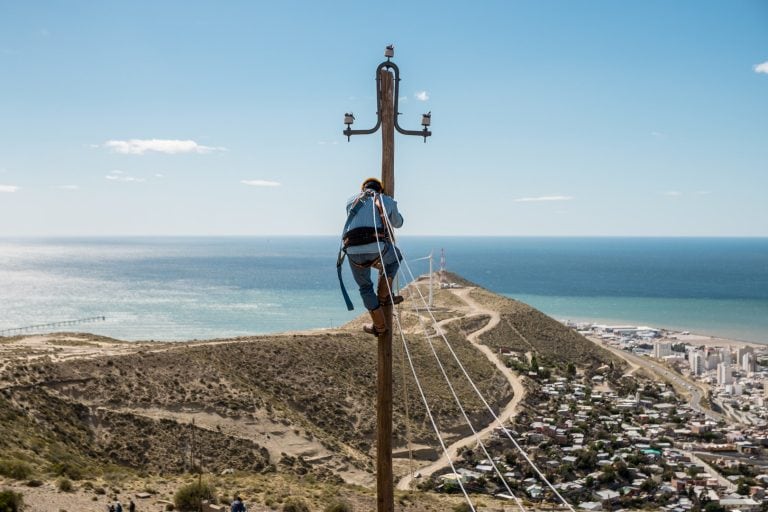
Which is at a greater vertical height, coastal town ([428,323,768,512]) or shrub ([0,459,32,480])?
shrub ([0,459,32,480])

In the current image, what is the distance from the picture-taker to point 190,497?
15.6m

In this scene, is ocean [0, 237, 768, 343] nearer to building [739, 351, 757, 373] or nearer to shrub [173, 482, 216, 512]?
building [739, 351, 757, 373]

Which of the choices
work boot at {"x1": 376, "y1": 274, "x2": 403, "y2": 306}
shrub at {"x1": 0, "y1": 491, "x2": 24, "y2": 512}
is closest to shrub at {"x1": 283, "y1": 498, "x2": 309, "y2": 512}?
shrub at {"x1": 0, "y1": 491, "x2": 24, "y2": 512}

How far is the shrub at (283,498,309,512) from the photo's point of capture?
16141 mm

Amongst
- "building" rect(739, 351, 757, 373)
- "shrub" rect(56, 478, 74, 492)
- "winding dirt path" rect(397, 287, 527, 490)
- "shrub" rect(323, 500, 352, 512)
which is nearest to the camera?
"shrub" rect(56, 478, 74, 492)

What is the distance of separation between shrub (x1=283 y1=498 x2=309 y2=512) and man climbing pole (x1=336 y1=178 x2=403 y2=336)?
473 inches

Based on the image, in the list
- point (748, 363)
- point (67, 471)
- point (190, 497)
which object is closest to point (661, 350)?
point (748, 363)

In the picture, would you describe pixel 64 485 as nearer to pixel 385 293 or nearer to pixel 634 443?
pixel 385 293

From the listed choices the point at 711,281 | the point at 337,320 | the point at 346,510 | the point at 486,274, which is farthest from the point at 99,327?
the point at 711,281

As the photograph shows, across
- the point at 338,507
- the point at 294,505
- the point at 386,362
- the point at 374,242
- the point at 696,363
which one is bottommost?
the point at 696,363

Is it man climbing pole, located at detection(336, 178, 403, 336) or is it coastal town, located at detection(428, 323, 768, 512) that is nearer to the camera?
man climbing pole, located at detection(336, 178, 403, 336)

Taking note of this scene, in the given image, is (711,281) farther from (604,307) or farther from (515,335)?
(515,335)

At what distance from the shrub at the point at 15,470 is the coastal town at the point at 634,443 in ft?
34.3

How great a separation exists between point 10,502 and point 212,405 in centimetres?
1546
